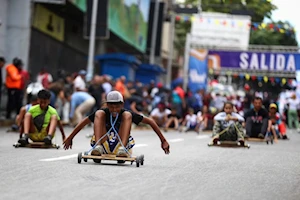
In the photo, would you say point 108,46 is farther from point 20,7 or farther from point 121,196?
point 121,196

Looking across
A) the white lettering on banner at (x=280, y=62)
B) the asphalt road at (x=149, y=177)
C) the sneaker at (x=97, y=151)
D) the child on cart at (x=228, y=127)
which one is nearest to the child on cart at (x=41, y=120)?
the asphalt road at (x=149, y=177)

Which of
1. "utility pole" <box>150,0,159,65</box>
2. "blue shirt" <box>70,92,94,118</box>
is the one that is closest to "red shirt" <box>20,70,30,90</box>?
"blue shirt" <box>70,92,94,118</box>

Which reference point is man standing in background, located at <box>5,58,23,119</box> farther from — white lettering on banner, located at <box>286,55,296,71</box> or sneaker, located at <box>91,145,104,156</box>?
white lettering on banner, located at <box>286,55,296,71</box>

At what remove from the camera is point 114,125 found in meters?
13.2

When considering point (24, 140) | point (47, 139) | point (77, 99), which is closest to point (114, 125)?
point (47, 139)

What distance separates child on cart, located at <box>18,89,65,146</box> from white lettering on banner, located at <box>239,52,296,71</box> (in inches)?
1484

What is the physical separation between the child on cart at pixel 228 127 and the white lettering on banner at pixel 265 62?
108 feet

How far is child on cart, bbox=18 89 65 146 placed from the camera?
1633cm

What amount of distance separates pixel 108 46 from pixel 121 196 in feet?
153

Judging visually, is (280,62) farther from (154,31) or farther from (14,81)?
(14,81)

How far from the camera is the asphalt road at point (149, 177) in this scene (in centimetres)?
900

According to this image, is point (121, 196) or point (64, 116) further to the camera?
point (64, 116)

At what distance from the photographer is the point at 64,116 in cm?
3075

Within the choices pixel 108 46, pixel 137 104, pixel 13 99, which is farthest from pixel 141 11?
pixel 13 99
